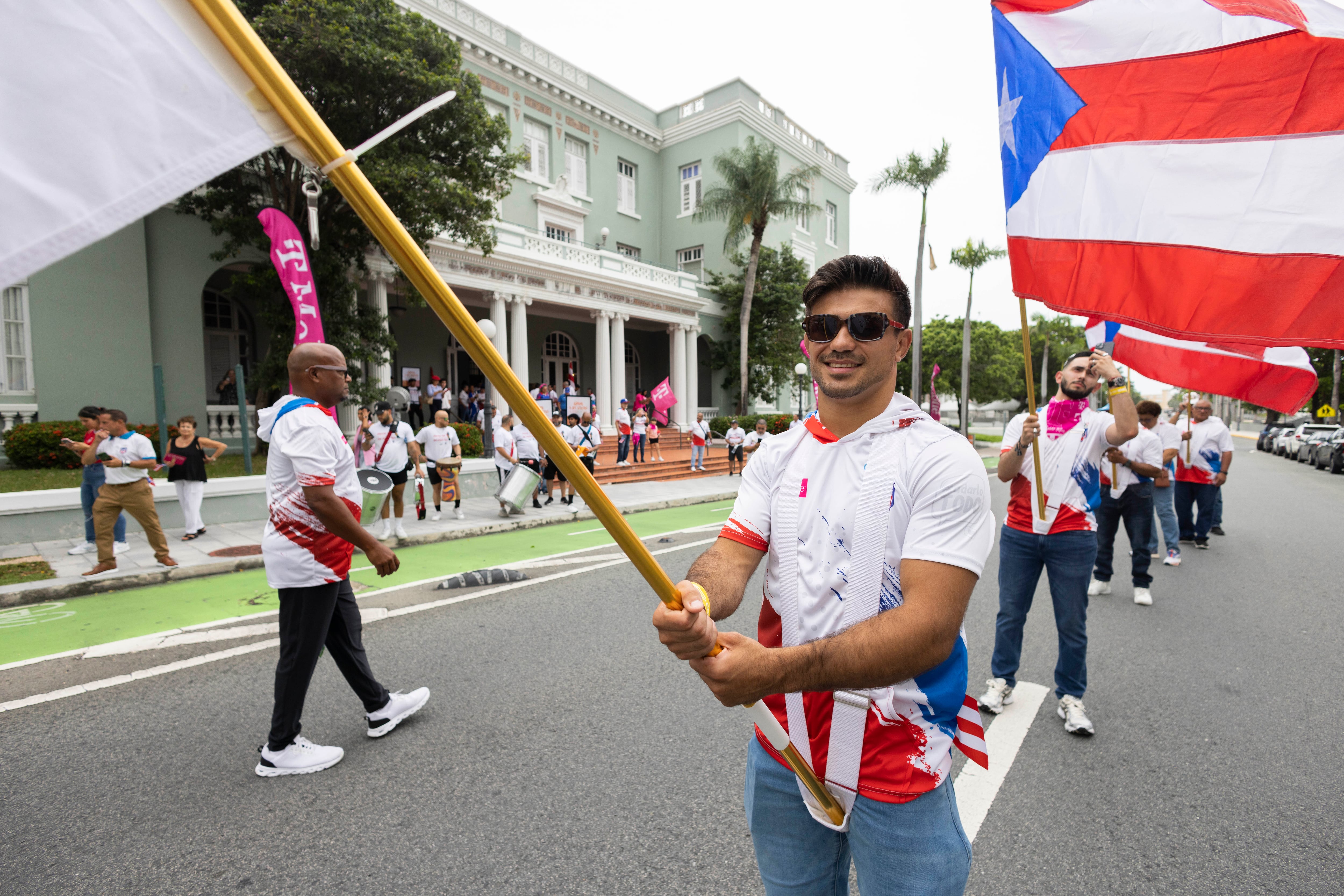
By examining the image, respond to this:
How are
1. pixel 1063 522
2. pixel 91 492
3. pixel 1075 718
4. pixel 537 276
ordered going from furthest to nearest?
pixel 537 276
pixel 91 492
pixel 1063 522
pixel 1075 718

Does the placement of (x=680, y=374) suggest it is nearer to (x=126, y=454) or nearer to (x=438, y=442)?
(x=438, y=442)

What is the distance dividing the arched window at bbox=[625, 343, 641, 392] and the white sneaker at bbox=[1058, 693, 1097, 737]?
1077 inches

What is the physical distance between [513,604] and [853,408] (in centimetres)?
500

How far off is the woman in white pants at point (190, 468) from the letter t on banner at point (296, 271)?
1.85 m

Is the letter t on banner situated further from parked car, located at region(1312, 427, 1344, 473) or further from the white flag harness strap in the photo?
parked car, located at region(1312, 427, 1344, 473)

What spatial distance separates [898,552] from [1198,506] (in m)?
9.84

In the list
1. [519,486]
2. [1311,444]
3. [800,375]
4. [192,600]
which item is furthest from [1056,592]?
[1311,444]

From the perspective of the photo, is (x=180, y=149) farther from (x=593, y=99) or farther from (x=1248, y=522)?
(x=593, y=99)

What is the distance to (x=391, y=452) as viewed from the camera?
9.61m

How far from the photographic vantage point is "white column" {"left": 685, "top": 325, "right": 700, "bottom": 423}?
27234mm

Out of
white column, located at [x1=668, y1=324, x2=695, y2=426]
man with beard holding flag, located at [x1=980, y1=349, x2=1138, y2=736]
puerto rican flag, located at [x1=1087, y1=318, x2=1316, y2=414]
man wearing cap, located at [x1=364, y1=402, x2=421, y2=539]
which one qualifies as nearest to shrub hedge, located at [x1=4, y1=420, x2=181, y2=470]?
man wearing cap, located at [x1=364, y1=402, x2=421, y2=539]

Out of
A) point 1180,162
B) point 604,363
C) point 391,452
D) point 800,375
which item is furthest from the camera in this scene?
point 800,375

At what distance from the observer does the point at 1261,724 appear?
12.0 ft

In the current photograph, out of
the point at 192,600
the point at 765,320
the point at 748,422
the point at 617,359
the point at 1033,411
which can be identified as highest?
the point at 765,320
